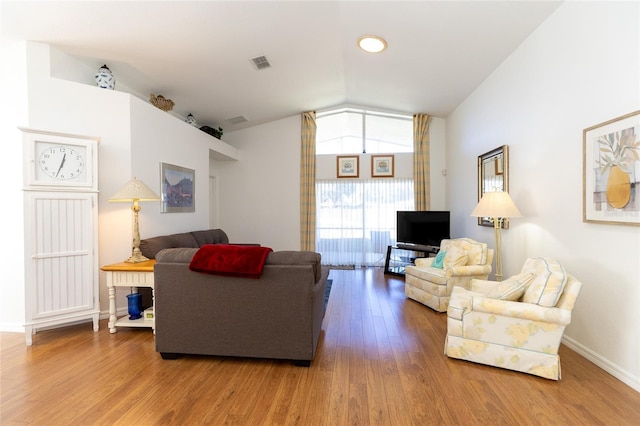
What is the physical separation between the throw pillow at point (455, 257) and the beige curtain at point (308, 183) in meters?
2.87

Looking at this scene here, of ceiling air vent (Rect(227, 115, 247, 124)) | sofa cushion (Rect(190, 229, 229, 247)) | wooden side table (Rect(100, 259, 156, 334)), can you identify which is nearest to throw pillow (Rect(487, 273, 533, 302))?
wooden side table (Rect(100, 259, 156, 334))

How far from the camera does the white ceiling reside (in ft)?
9.16

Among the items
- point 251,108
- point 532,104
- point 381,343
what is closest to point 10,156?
point 251,108

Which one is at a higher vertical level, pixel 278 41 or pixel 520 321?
pixel 278 41

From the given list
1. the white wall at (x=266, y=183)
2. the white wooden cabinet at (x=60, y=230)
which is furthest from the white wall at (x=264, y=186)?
the white wooden cabinet at (x=60, y=230)

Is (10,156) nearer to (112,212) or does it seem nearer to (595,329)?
(112,212)

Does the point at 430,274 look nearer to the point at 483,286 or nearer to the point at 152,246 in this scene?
the point at 483,286

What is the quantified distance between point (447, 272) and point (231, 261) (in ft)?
8.58

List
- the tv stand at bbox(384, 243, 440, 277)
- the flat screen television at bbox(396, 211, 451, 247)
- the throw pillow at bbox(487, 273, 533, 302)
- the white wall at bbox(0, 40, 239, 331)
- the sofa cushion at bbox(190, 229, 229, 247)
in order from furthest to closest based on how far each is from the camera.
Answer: the tv stand at bbox(384, 243, 440, 277)
the flat screen television at bbox(396, 211, 451, 247)
the sofa cushion at bbox(190, 229, 229, 247)
the white wall at bbox(0, 40, 239, 331)
the throw pillow at bbox(487, 273, 533, 302)

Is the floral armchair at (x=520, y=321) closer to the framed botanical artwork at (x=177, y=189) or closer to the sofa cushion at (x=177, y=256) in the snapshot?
the sofa cushion at (x=177, y=256)

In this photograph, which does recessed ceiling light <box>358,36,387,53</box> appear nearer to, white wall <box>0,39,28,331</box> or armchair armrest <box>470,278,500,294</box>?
armchair armrest <box>470,278,500,294</box>

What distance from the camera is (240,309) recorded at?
7.72 ft

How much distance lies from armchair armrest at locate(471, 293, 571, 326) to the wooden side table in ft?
9.58

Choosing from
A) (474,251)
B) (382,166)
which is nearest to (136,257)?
(474,251)
